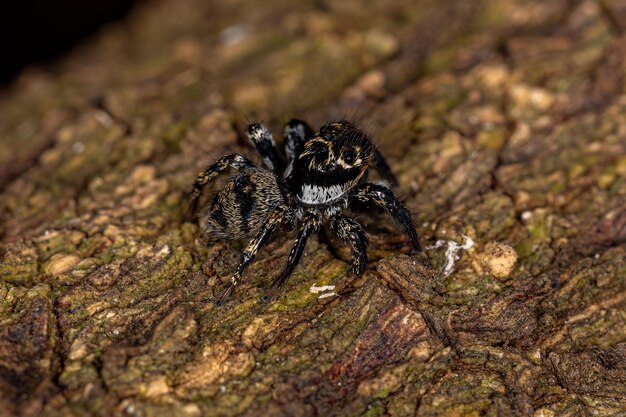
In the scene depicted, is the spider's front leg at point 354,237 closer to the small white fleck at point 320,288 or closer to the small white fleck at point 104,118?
the small white fleck at point 320,288

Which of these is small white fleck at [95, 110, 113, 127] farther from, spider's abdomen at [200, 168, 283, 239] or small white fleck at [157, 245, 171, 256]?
small white fleck at [157, 245, 171, 256]

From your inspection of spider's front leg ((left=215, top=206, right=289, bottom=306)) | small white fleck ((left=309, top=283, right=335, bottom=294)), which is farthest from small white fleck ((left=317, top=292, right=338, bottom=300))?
spider's front leg ((left=215, top=206, right=289, bottom=306))

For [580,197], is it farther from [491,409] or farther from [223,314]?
[223,314]

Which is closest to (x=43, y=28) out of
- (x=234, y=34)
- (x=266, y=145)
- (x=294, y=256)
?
(x=234, y=34)

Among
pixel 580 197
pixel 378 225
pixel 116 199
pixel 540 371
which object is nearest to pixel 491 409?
pixel 540 371

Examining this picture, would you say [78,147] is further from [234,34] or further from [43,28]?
[43,28]

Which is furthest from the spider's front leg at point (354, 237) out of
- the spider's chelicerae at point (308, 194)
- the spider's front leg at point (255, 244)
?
the spider's front leg at point (255, 244)
